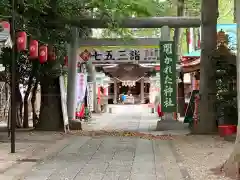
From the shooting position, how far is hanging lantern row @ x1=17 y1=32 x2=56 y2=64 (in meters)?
12.0

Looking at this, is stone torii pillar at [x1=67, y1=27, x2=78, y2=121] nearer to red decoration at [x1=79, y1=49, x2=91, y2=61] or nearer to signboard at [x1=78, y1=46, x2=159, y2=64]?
red decoration at [x1=79, y1=49, x2=91, y2=61]

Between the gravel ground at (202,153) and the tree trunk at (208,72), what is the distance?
840mm

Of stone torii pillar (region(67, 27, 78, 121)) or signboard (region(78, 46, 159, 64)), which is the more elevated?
signboard (region(78, 46, 159, 64))

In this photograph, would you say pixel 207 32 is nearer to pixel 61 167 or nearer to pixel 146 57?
pixel 146 57

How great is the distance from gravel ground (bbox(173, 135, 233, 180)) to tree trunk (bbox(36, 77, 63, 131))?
16.9 ft

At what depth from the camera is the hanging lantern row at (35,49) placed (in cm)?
1196

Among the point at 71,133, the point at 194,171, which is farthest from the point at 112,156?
the point at 71,133

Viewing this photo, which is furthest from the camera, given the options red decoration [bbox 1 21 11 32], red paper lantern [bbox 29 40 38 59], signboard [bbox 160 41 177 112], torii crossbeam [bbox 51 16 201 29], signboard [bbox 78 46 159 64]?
signboard [bbox 78 46 159 64]

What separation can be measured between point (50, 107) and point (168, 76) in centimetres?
481

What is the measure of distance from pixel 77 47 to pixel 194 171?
35.2 feet

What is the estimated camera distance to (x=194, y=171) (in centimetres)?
864

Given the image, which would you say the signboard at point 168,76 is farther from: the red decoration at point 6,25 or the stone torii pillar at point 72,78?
the red decoration at point 6,25

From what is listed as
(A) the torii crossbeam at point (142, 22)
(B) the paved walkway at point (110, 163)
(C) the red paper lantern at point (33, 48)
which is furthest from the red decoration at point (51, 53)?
(B) the paved walkway at point (110, 163)

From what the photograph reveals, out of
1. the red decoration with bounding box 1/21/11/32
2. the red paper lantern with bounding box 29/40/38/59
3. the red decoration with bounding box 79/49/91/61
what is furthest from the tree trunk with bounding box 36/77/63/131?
the red decoration with bounding box 1/21/11/32
